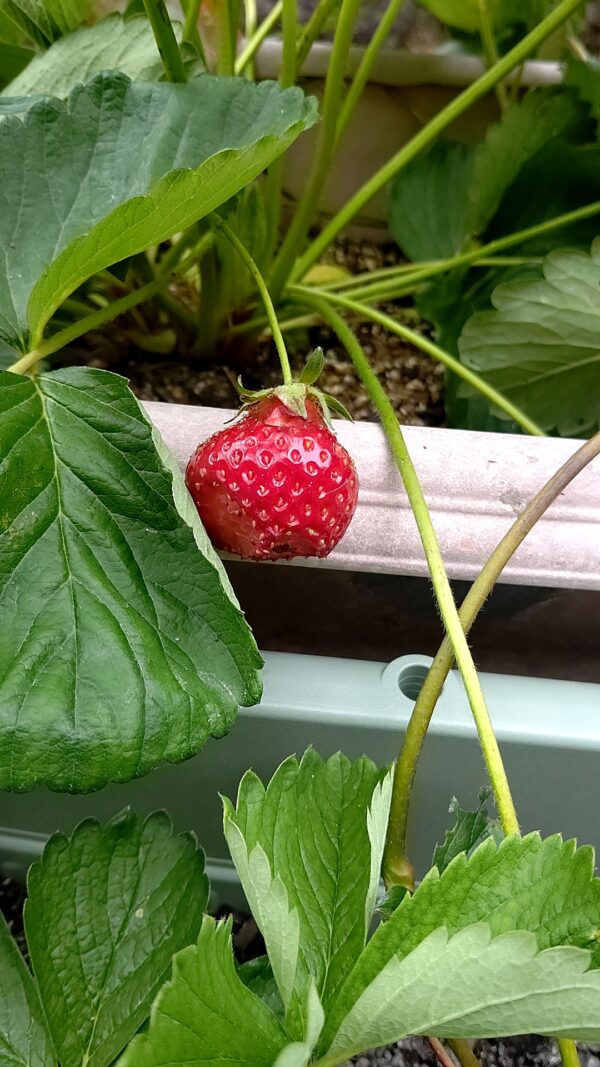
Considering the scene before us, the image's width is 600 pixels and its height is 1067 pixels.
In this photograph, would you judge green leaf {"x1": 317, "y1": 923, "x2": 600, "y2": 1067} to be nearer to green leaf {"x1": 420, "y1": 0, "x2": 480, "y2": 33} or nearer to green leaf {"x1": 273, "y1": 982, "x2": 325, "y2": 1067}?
green leaf {"x1": 273, "y1": 982, "x2": 325, "y2": 1067}

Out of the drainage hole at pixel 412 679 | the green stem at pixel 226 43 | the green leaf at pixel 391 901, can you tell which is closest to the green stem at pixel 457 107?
the green stem at pixel 226 43

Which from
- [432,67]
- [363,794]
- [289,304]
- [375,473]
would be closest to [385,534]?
[375,473]

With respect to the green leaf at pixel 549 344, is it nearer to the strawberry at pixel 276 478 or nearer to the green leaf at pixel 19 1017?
the strawberry at pixel 276 478

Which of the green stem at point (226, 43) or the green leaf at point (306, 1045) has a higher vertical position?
the green stem at point (226, 43)

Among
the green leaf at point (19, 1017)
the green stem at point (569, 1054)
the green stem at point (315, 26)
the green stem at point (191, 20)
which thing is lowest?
the green leaf at point (19, 1017)

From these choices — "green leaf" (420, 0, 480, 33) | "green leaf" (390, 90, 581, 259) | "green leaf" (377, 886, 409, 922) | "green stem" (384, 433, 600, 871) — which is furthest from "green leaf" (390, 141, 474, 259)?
"green leaf" (377, 886, 409, 922)

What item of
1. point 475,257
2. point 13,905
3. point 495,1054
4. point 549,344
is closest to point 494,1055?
point 495,1054
